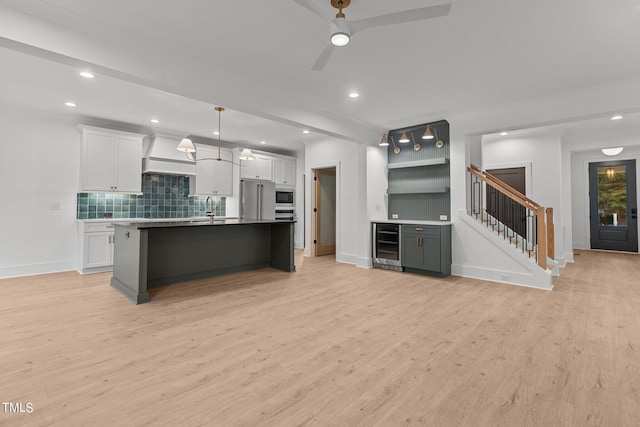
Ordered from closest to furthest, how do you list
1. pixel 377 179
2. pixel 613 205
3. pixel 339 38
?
pixel 339 38 < pixel 377 179 < pixel 613 205

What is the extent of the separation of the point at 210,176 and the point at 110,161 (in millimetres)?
1914

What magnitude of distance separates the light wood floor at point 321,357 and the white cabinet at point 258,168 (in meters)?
3.80

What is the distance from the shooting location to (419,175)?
18.9 ft

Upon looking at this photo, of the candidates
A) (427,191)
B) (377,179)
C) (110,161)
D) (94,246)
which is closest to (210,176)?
(110,161)

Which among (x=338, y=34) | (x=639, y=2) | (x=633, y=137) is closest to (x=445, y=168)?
(x=639, y=2)

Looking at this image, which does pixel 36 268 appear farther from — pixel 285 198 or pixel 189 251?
pixel 285 198

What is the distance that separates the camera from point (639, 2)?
235 cm

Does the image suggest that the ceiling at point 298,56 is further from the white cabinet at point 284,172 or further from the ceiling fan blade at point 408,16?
the white cabinet at point 284,172

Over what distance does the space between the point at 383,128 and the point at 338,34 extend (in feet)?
13.2

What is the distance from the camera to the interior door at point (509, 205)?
6.25 meters

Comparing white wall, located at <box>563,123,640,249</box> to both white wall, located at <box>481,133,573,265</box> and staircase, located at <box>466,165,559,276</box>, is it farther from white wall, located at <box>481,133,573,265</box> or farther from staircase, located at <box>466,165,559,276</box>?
staircase, located at <box>466,165,559,276</box>

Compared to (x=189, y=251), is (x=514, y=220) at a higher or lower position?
higher

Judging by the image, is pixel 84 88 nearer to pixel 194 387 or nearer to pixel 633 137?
pixel 194 387

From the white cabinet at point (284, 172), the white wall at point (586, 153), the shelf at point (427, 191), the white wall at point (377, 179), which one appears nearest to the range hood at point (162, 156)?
the white cabinet at point (284, 172)
